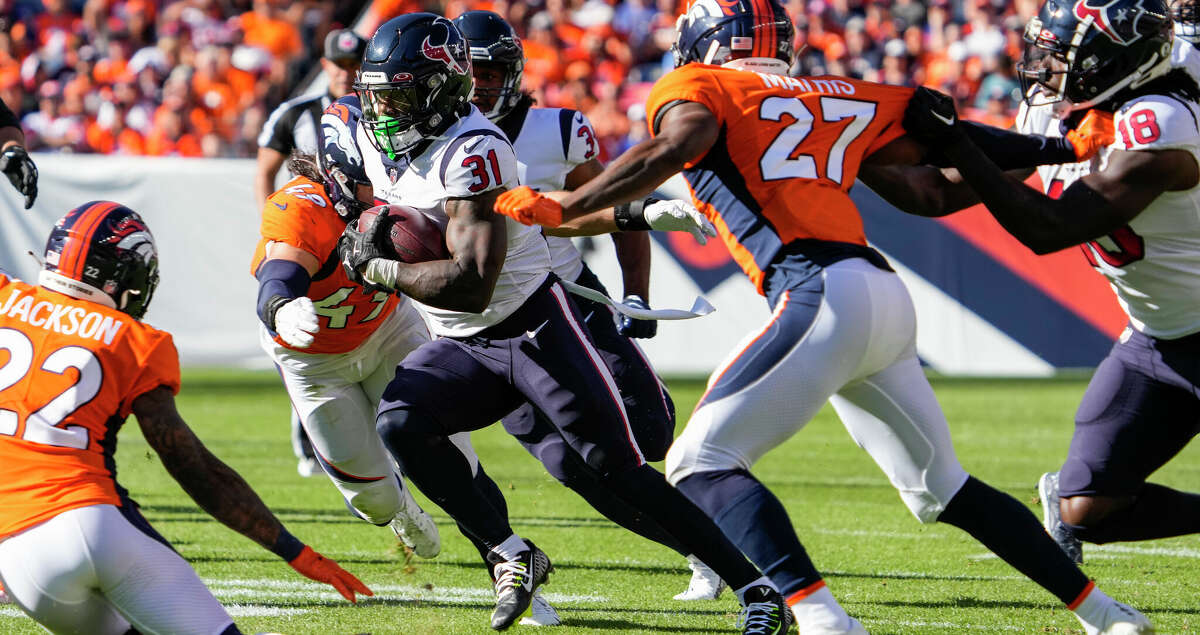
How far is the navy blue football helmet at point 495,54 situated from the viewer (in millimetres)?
4891

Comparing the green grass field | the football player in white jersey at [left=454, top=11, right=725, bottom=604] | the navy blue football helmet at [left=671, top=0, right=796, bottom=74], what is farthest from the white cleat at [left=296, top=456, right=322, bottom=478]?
the navy blue football helmet at [left=671, top=0, right=796, bottom=74]

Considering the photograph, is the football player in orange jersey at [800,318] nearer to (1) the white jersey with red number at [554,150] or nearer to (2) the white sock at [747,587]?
(2) the white sock at [747,587]

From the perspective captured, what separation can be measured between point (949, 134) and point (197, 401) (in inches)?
317

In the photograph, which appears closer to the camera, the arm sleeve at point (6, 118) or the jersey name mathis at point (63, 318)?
the jersey name mathis at point (63, 318)

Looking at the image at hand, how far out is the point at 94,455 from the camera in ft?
10.2

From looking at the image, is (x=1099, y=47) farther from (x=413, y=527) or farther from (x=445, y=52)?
(x=413, y=527)

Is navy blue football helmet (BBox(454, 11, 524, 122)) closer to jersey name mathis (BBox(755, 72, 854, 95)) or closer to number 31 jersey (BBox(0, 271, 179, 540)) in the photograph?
jersey name mathis (BBox(755, 72, 854, 95))

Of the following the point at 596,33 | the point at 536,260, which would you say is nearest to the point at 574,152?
the point at 536,260

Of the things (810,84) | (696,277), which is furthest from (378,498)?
(696,277)

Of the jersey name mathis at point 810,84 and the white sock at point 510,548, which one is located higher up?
the jersey name mathis at point 810,84

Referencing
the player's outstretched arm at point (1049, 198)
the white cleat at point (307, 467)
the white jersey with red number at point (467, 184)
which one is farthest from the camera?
the white cleat at point (307, 467)

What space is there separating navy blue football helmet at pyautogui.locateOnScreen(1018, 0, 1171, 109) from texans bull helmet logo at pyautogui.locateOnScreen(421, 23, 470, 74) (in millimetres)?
1625

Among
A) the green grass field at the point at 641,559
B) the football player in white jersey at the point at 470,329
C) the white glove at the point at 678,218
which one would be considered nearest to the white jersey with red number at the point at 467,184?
the football player in white jersey at the point at 470,329

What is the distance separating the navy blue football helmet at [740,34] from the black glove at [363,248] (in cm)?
100
